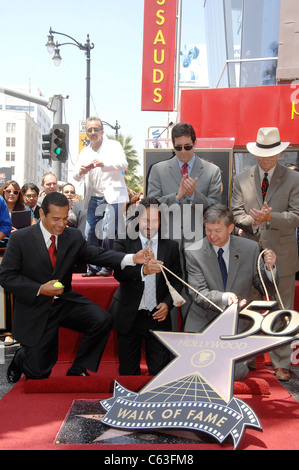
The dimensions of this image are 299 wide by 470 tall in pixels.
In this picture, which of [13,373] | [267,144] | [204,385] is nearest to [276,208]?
[267,144]

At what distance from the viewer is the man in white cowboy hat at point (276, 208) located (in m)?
4.32

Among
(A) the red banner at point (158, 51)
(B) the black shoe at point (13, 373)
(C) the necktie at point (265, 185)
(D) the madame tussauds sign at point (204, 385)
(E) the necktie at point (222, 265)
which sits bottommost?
(B) the black shoe at point (13, 373)

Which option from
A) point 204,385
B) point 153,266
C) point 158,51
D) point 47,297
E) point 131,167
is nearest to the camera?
point 204,385

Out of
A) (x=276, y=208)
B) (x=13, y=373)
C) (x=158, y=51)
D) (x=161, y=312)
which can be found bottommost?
(x=13, y=373)

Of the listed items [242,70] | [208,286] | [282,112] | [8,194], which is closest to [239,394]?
[208,286]

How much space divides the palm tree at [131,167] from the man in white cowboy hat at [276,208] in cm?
3405

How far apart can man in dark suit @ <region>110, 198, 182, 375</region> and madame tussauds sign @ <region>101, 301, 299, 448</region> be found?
2.32ft

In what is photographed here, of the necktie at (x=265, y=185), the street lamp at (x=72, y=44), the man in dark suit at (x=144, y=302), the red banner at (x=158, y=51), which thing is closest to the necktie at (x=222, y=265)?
the man in dark suit at (x=144, y=302)

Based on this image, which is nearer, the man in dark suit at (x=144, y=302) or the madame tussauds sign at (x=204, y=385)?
the madame tussauds sign at (x=204, y=385)

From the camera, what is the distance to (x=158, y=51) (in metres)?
10.2

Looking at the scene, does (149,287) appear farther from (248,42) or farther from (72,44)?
(72,44)

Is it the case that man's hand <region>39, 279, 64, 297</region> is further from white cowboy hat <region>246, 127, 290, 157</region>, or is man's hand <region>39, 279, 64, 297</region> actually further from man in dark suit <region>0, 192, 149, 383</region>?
white cowboy hat <region>246, 127, 290, 157</region>

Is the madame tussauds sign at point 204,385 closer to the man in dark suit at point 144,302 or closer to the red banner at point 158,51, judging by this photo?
the man in dark suit at point 144,302

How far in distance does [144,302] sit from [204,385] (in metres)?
1.17
